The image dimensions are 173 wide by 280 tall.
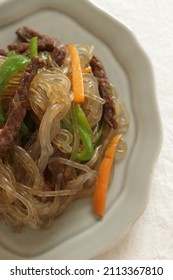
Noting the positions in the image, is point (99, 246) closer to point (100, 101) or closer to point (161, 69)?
point (100, 101)

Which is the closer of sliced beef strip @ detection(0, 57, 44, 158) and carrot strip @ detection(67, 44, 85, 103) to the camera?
sliced beef strip @ detection(0, 57, 44, 158)

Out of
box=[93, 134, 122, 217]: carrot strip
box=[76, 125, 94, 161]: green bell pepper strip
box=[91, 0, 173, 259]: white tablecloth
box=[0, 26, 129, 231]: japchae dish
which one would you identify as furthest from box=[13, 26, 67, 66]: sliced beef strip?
box=[91, 0, 173, 259]: white tablecloth

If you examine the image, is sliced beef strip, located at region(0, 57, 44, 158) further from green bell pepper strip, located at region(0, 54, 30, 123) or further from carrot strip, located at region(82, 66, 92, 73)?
carrot strip, located at region(82, 66, 92, 73)

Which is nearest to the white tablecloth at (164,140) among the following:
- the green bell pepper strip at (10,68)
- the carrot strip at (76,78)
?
the carrot strip at (76,78)

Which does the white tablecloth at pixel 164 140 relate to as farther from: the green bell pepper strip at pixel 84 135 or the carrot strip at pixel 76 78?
the carrot strip at pixel 76 78

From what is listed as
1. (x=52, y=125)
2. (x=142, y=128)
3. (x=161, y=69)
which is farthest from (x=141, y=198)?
(x=161, y=69)

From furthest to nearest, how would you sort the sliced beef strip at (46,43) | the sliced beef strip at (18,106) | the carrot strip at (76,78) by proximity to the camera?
the sliced beef strip at (46,43) → the carrot strip at (76,78) → the sliced beef strip at (18,106)
